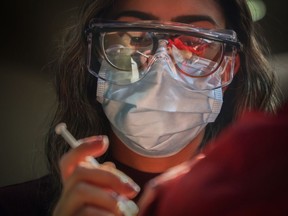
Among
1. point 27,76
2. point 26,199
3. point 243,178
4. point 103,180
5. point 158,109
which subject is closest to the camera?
point 243,178

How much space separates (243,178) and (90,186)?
0.66 feet

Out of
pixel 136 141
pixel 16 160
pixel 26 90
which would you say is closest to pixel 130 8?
pixel 136 141

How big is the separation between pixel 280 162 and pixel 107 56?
22.4 inches

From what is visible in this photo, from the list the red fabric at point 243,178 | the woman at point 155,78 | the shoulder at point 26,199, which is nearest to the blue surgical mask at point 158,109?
the woman at point 155,78

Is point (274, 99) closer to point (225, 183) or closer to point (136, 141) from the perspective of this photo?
point (136, 141)

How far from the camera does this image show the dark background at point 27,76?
1.24 metres

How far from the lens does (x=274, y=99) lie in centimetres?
102

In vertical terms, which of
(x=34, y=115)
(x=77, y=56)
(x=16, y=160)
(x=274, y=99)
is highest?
(x=77, y=56)

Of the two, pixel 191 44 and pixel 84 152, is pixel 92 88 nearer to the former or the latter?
pixel 191 44

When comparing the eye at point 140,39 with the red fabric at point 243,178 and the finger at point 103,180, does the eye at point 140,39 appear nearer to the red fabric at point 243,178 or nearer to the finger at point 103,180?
the finger at point 103,180

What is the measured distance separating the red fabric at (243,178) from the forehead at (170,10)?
543 mm

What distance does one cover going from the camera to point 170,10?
0.79 metres

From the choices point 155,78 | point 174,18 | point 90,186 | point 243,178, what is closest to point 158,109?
point 155,78

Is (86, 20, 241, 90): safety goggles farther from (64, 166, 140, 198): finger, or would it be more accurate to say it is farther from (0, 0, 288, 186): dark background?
(0, 0, 288, 186): dark background
